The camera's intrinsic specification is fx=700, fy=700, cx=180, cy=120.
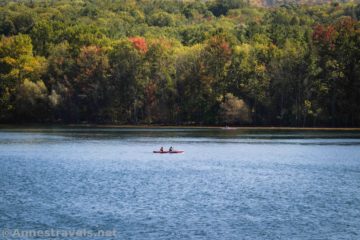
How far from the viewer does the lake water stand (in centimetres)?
4428

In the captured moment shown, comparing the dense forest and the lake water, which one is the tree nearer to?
the dense forest

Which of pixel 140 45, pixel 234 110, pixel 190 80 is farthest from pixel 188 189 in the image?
pixel 140 45

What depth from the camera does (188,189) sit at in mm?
59125

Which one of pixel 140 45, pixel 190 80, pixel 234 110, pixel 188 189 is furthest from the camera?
pixel 140 45

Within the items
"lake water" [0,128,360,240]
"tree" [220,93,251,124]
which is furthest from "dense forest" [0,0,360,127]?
"lake water" [0,128,360,240]

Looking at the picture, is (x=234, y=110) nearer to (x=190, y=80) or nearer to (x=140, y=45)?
(x=190, y=80)

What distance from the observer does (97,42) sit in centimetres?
A: 17450

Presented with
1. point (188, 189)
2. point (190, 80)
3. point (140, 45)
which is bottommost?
point (188, 189)

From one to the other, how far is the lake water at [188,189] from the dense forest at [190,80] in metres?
34.0

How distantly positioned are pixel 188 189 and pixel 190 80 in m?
94.5

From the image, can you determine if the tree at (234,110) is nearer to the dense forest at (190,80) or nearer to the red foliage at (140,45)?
the dense forest at (190,80)

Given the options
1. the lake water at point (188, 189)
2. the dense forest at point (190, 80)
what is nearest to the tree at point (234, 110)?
the dense forest at point (190, 80)

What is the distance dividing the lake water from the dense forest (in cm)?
3395

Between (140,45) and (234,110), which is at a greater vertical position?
(140,45)
